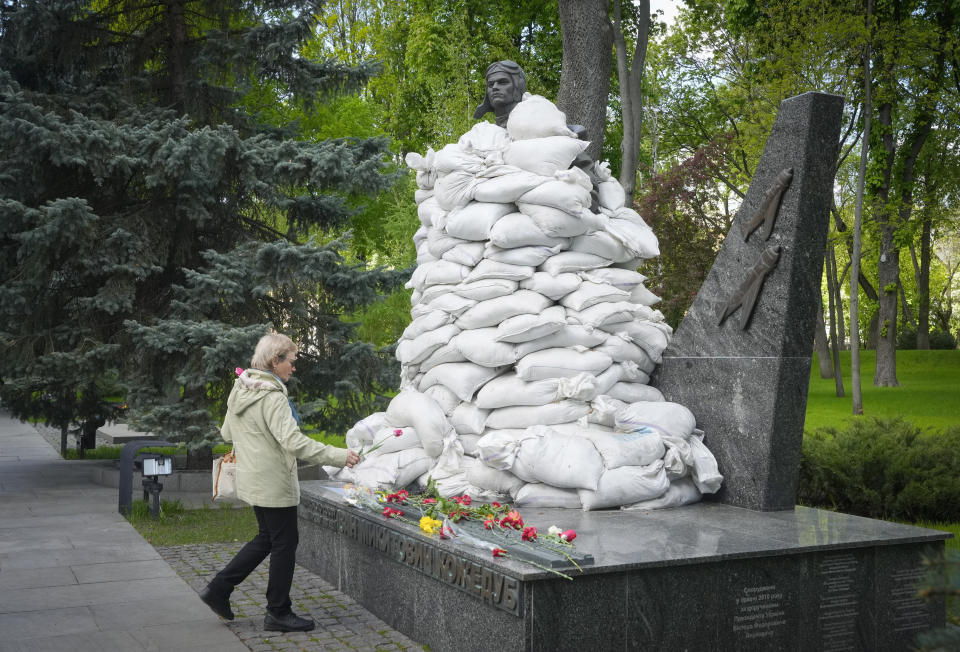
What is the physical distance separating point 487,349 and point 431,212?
61.6 inches

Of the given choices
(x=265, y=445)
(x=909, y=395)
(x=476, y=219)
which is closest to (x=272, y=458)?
(x=265, y=445)

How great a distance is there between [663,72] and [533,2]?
623cm

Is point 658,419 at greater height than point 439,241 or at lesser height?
lesser

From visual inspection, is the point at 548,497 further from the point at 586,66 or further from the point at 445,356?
the point at 586,66

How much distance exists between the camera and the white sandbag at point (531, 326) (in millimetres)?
6305

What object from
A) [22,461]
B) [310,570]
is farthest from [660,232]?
[310,570]

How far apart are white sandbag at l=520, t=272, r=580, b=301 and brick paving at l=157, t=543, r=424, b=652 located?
245cm

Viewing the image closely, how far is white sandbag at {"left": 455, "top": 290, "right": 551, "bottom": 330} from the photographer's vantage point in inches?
252

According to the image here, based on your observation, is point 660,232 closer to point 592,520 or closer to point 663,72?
point 663,72

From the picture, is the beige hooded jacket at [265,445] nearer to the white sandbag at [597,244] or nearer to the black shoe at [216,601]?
the black shoe at [216,601]

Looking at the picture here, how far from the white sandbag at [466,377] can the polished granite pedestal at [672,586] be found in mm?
1166

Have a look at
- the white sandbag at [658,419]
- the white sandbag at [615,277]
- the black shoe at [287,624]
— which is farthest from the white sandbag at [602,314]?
the black shoe at [287,624]

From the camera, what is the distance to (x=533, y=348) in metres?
6.40

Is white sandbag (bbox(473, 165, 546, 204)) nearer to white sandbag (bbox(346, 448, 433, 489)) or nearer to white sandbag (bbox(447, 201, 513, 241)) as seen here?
white sandbag (bbox(447, 201, 513, 241))
